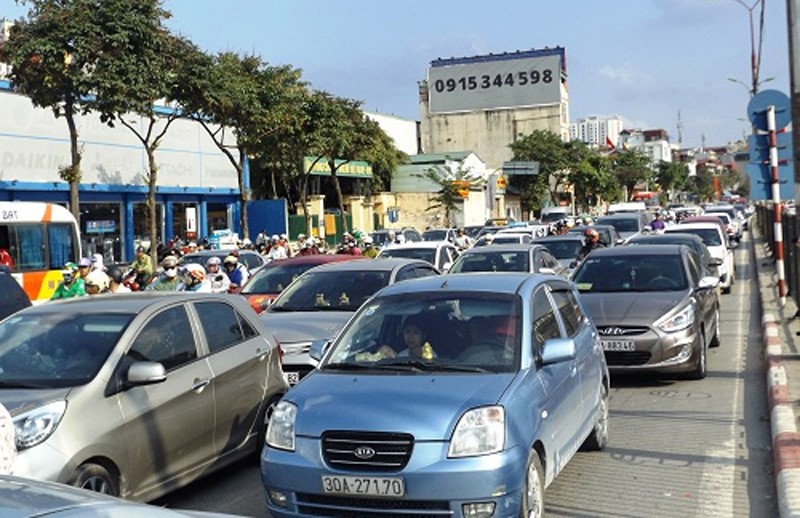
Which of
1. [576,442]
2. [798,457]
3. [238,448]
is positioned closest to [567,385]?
[576,442]

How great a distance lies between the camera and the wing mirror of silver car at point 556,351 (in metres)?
6.27

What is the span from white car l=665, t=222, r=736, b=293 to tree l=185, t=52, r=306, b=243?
622 inches

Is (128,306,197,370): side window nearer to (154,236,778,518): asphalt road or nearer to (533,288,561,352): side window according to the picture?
(154,236,778,518): asphalt road

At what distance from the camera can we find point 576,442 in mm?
7027

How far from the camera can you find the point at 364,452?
5426 millimetres

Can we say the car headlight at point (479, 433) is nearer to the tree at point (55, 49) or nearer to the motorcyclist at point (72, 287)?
the motorcyclist at point (72, 287)

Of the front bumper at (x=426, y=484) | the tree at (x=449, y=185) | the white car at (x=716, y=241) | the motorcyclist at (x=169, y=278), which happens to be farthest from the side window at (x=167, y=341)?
the tree at (x=449, y=185)

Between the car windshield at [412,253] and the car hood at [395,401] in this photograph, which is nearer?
the car hood at [395,401]

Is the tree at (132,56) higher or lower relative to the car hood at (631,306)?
higher

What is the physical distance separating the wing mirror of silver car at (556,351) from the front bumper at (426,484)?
0.87m

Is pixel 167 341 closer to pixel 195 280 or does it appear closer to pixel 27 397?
pixel 27 397

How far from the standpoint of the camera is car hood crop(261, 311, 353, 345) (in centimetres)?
986

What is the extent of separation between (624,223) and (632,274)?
20303 millimetres

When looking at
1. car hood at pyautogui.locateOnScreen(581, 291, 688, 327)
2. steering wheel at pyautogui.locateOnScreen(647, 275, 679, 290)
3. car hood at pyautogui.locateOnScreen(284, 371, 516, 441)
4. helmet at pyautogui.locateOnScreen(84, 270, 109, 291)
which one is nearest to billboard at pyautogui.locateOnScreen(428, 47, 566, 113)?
steering wheel at pyautogui.locateOnScreen(647, 275, 679, 290)
